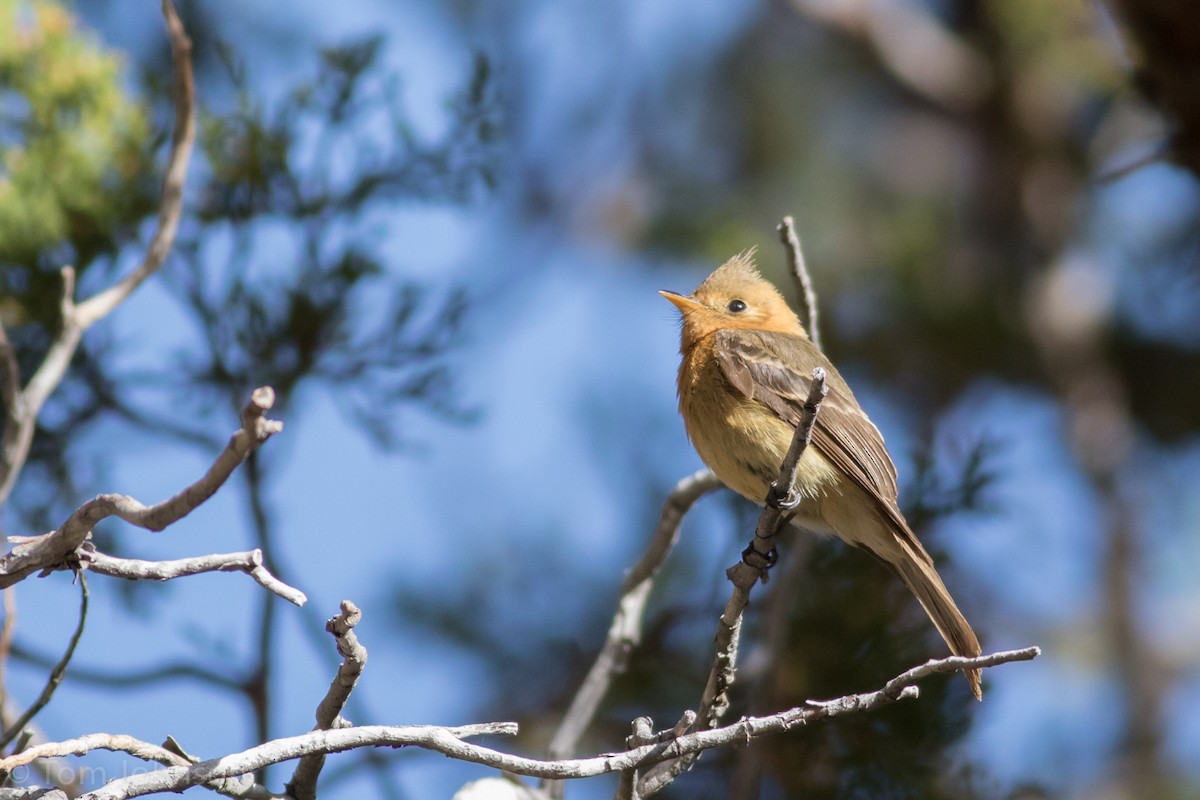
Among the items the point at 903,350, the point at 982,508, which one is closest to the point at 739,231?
the point at 903,350

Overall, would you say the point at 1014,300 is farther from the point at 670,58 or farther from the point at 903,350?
the point at 670,58

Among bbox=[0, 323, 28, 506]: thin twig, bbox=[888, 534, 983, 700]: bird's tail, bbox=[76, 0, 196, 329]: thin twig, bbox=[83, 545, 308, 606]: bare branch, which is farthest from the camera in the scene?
A: bbox=[888, 534, 983, 700]: bird's tail

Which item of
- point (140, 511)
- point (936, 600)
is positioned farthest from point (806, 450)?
point (140, 511)

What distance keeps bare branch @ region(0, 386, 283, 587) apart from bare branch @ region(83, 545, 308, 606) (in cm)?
1

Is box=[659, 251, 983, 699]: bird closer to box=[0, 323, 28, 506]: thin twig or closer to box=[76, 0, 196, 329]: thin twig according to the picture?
box=[76, 0, 196, 329]: thin twig

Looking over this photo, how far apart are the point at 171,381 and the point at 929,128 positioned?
661 cm

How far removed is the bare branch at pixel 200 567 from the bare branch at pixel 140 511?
11 mm

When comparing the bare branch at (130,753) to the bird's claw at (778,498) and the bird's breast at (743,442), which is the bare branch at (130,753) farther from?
the bird's breast at (743,442)

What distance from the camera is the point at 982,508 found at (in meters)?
4.79

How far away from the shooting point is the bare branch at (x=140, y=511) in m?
1.99

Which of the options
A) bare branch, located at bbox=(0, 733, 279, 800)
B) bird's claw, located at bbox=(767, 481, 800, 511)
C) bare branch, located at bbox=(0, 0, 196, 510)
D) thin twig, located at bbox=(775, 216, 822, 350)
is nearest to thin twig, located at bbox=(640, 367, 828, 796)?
bird's claw, located at bbox=(767, 481, 800, 511)

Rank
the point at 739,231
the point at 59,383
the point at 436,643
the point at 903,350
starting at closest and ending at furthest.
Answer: the point at 59,383
the point at 436,643
the point at 739,231
the point at 903,350

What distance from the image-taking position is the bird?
4.45 meters

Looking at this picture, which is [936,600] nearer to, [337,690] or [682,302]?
[682,302]
